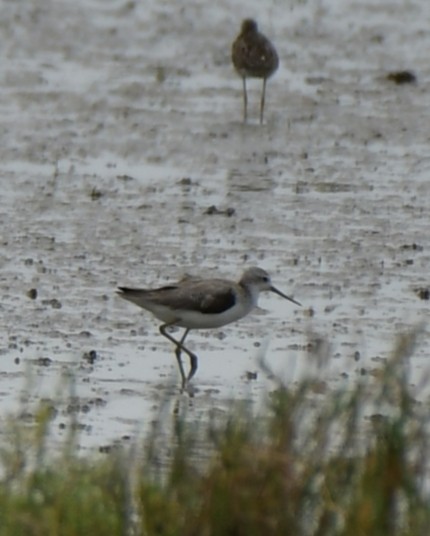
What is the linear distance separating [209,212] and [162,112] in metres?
4.01

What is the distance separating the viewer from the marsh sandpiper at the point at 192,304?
29.9 ft

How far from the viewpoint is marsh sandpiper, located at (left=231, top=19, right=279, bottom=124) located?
1680 cm

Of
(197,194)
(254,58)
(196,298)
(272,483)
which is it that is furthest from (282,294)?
(254,58)

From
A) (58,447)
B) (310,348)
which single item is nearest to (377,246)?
(310,348)

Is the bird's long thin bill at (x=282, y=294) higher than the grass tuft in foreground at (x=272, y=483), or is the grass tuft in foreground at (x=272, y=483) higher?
the bird's long thin bill at (x=282, y=294)

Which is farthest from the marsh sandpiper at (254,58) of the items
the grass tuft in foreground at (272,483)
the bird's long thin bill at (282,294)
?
the grass tuft in foreground at (272,483)

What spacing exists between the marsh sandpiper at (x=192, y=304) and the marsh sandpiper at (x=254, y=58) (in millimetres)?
7311

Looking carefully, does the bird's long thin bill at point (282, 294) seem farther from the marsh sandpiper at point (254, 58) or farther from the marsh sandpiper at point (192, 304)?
the marsh sandpiper at point (254, 58)

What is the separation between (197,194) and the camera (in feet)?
42.9

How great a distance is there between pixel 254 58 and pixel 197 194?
13.0ft

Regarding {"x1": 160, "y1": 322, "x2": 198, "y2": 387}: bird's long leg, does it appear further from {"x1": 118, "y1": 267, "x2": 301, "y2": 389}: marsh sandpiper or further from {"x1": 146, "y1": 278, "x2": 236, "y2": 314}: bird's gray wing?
{"x1": 146, "y1": 278, "x2": 236, "y2": 314}: bird's gray wing

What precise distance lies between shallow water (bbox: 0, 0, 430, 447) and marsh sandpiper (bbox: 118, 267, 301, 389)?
0.65ft

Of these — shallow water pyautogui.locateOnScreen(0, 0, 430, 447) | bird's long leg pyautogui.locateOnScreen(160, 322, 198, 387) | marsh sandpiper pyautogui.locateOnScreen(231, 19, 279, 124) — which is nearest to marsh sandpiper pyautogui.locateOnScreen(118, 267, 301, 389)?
bird's long leg pyautogui.locateOnScreen(160, 322, 198, 387)

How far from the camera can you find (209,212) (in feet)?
41.0
